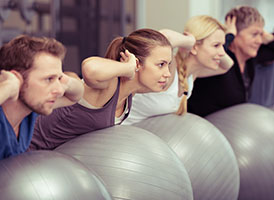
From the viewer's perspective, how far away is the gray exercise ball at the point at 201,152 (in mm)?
1727

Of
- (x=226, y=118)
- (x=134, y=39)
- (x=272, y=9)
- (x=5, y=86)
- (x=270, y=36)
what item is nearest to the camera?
(x=5, y=86)

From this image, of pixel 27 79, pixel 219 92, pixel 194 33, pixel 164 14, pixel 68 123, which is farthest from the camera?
pixel 164 14

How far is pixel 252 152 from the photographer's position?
6.71ft

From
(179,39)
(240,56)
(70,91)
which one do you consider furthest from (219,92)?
(70,91)

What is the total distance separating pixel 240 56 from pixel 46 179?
168 cm

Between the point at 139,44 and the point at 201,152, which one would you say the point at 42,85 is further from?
the point at 201,152

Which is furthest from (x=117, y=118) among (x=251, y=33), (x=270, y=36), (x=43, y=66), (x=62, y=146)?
(x=270, y=36)

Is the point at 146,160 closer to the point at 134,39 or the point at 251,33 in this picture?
the point at 134,39

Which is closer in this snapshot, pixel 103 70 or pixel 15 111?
pixel 15 111

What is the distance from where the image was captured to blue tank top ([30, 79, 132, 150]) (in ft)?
4.95

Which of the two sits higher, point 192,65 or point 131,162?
point 192,65

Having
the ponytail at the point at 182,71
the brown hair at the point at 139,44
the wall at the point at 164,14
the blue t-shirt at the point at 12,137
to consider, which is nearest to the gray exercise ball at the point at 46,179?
the blue t-shirt at the point at 12,137

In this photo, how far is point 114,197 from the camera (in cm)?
139

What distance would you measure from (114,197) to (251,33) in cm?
139
